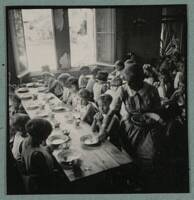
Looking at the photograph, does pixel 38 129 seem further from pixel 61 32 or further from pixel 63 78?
pixel 61 32

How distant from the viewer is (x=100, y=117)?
60.0 inches

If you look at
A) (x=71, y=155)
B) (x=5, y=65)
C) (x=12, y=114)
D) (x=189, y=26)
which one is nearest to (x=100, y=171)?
(x=71, y=155)

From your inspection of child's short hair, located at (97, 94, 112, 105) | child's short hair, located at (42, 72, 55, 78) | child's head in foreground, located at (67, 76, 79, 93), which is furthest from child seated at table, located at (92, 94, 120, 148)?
child's short hair, located at (42, 72, 55, 78)

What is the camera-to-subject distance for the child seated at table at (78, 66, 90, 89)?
1.51 metres

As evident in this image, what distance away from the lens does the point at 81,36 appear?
1.51 m

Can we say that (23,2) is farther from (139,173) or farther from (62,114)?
(139,173)

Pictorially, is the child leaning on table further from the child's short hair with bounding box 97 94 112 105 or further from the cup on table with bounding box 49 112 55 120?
the child's short hair with bounding box 97 94 112 105

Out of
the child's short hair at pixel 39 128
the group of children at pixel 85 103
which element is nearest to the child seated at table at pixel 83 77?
the group of children at pixel 85 103

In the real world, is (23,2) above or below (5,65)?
above

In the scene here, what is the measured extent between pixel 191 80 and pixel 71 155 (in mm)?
575

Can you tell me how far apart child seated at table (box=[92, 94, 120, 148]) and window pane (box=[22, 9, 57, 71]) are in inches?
11.0

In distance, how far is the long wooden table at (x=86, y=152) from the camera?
1505 millimetres

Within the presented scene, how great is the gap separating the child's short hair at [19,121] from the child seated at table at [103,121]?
277 mm

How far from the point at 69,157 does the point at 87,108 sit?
21cm
